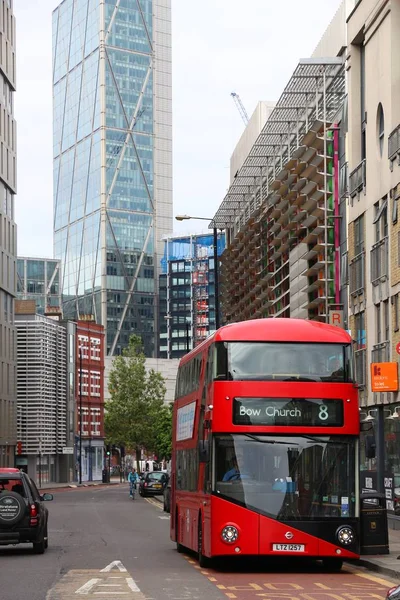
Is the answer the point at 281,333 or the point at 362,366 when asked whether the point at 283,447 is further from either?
the point at 362,366

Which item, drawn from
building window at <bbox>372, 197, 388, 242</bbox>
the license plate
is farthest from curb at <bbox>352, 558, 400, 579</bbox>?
building window at <bbox>372, 197, 388, 242</bbox>

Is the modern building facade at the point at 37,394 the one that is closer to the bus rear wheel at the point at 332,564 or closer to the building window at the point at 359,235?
the building window at the point at 359,235

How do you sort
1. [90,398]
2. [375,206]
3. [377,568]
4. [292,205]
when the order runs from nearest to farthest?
[377,568] < [375,206] < [292,205] < [90,398]

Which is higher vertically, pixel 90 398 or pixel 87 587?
pixel 90 398

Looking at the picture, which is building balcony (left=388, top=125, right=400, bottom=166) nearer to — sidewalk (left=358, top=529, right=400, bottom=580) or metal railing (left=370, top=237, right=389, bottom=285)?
metal railing (left=370, top=237, right=389, bottom=285)

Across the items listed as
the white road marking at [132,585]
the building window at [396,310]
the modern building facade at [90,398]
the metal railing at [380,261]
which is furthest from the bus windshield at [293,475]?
the modern building facade at [90,398]

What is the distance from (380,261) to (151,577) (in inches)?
757

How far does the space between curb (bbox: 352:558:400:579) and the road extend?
276 mm

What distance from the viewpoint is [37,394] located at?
412ft

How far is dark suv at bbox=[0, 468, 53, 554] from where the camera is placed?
25.2 metres

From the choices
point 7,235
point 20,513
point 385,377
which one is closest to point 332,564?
point 20,513

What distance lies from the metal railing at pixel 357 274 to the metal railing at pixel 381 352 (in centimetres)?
251

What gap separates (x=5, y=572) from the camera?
71.1 feet

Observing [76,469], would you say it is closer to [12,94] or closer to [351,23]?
[12,94]
